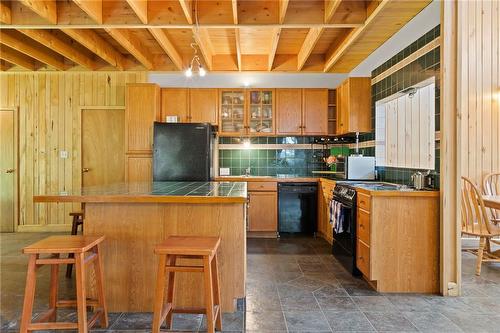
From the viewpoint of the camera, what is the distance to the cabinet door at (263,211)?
459 centimetres

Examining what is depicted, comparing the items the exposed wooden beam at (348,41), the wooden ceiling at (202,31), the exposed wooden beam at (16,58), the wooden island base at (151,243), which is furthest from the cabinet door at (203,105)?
the wooden island base at (151,243)

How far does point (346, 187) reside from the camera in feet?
11.1

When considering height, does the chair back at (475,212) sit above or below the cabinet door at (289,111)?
below

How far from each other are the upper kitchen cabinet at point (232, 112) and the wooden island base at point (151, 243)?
274 centimetres

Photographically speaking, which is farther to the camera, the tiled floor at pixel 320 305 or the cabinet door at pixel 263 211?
the cabinet door at pixel 263 211

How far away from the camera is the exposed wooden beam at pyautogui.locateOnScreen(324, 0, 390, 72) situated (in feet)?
9.35

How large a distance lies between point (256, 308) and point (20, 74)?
16.8 ft

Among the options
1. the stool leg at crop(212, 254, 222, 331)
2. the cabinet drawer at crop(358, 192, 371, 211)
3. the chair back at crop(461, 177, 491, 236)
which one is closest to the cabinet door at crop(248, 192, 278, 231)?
the cabinet drawer at crop(358, 192, 371, 211)

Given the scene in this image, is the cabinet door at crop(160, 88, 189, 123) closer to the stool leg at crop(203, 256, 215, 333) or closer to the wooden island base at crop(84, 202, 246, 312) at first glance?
the wooden island base at crop(84, 202, 246, 312)

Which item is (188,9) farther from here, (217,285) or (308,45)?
(217,285)

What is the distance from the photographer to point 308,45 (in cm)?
410

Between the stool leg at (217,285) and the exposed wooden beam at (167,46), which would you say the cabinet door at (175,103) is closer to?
the exposed wooden beam at (167,46)

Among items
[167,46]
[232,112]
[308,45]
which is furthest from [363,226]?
Answer: [167,46]

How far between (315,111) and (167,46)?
2.31 metres
